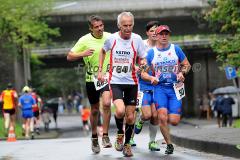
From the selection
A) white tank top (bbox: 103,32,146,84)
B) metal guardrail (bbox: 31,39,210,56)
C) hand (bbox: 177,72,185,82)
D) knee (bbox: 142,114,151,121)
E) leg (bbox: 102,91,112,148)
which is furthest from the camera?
metal guardrail (bbox: 31,39,210,56)

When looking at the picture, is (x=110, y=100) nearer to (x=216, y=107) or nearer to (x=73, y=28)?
(x=216, y=107)

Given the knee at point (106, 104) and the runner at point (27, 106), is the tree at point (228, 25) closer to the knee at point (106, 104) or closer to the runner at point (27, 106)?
the runner at point (27, 106)

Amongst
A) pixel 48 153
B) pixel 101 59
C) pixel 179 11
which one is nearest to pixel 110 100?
pixel 101 59

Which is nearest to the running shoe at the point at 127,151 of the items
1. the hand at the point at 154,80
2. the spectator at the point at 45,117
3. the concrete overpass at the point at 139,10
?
the hand at the point at 154,80

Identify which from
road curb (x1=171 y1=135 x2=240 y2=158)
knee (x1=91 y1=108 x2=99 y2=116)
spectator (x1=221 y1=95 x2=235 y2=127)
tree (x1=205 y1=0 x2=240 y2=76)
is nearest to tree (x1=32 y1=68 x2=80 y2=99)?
spectator (x1=221 y1=95 x2=235 y2=127)

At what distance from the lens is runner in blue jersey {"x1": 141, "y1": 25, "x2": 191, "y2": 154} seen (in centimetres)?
1123

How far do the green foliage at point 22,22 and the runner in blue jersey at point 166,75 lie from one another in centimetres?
2683

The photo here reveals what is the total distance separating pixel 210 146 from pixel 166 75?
1.48 m

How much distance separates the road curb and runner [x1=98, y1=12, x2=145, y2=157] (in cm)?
146

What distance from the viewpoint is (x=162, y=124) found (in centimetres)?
1127

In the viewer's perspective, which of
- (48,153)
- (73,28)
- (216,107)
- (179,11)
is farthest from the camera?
(73,28)

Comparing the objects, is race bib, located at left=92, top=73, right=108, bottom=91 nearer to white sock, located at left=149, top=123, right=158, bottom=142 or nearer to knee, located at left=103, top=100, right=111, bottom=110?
knee, located at left=103, top=100, right=111, bottom=110

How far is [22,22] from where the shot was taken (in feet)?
127

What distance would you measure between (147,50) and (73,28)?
35185 mm
